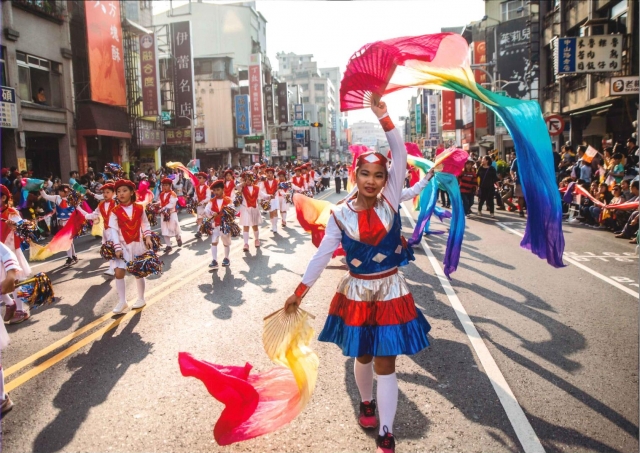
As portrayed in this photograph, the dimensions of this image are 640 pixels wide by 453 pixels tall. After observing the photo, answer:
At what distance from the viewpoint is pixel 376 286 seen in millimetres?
3531

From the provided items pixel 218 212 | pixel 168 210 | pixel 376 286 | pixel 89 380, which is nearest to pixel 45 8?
pixel 168 210

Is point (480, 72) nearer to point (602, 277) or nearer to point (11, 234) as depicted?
point (602, 277)

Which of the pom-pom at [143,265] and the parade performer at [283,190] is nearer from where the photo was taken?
the pom-pom at [143,265]

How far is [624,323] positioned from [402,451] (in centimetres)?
393

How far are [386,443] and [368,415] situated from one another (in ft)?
1.40

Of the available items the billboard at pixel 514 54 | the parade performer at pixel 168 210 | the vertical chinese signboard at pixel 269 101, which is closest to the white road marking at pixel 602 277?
the parade performer at pixel 168 210

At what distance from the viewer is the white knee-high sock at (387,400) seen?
3385 mm

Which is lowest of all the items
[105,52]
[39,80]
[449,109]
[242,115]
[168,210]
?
[168,210]

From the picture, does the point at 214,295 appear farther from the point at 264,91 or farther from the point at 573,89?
the point at 264,91

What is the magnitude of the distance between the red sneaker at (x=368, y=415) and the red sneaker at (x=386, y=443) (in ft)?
1.12

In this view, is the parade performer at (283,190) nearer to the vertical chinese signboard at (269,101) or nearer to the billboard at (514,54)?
the billboard at (514,54)

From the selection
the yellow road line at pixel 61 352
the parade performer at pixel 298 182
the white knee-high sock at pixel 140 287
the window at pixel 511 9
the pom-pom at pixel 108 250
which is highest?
the window at pixel 511 9

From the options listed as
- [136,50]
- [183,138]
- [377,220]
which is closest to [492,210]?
[377,220]

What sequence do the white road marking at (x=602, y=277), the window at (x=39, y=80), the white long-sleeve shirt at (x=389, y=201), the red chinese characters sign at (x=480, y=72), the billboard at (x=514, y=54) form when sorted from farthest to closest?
1. the red chinese characters sign at (x=480, y=72)
2. the billboard at (x=514, y=54)
3. the window at (x=39, y=80)
4. the white road marking at (x=602, y=277)
5. the white long-sleeve shirt at (x=389, y=201)
